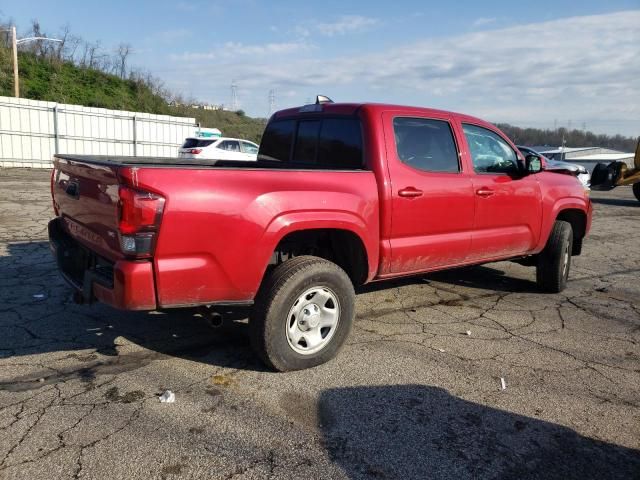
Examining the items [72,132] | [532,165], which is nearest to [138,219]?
[532,165]

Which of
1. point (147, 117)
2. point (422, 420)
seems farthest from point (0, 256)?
point (147, 117)

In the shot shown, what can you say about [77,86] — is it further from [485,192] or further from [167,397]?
[167,397]

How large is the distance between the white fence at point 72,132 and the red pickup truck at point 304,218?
66.6 ft

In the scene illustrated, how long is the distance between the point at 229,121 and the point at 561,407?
52705mm

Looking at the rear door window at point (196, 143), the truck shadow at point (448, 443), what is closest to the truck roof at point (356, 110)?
the truck shadow at point (448, 443)

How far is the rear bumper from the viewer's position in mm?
3096

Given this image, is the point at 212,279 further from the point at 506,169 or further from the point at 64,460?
the point at 506,169

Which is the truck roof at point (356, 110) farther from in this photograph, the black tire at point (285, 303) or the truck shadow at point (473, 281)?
the truck shadow at point (473, 281)

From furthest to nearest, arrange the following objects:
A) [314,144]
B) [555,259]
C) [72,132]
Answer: [72,132]
[555,259]
[314,144]

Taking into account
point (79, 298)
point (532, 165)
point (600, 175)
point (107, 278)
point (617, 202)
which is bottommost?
point (617, 202)

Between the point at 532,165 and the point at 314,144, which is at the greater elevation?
the point at 314,144

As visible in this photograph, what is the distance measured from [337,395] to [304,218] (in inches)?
47.5

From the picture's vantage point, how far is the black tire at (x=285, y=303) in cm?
356

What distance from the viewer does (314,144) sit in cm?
486
